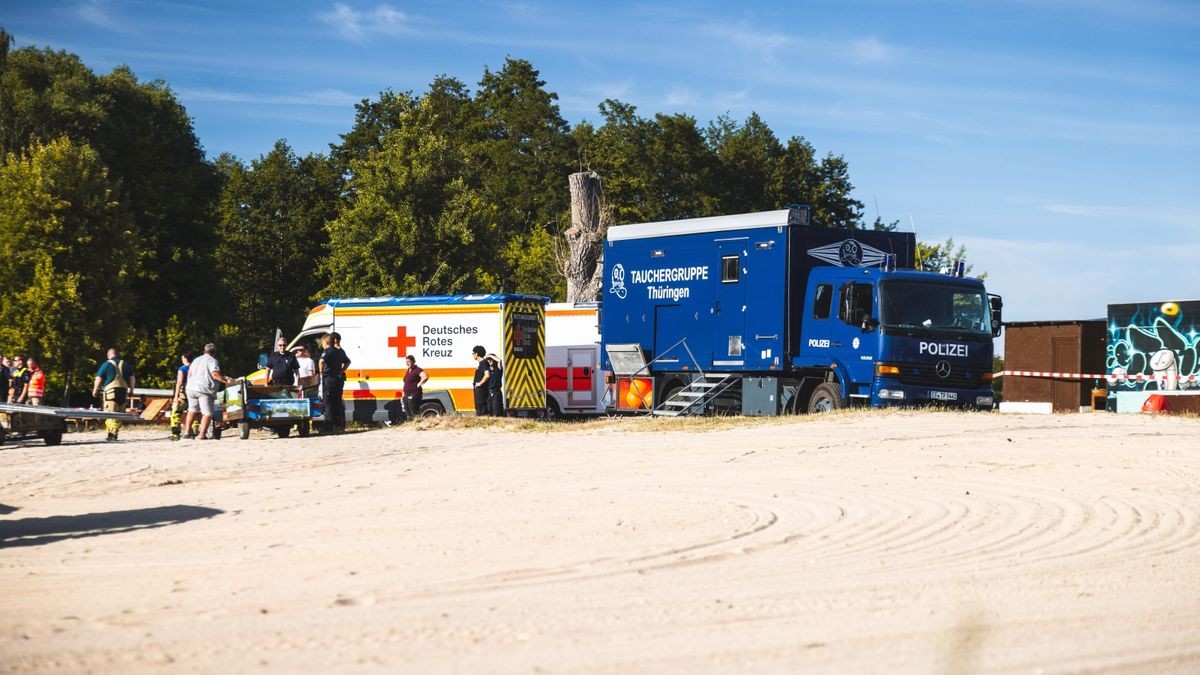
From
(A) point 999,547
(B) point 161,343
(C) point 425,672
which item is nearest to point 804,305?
(A) point 999,547

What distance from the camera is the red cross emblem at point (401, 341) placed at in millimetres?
30578

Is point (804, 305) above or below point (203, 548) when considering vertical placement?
above

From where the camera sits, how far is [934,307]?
23.6 metres

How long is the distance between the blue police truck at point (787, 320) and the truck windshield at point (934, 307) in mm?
23

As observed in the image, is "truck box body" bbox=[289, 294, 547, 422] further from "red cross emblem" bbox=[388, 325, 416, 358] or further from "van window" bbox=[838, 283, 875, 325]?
"van window" bbox=[838, 283, 875, 325]

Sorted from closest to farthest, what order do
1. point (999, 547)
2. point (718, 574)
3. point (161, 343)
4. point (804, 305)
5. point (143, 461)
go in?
point (718, 574) < point (999, 547) < point (143, 461) < point (804, 305) < point (161, 343)

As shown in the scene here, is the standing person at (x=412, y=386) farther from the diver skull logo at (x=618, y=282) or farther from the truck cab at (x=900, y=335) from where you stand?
the truck cab at (x=900, y=335)

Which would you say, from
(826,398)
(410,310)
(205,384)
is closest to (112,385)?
(205,384)

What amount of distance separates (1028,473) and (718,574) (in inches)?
261

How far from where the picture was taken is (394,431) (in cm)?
2478

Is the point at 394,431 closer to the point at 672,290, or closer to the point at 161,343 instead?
the point at 672,290

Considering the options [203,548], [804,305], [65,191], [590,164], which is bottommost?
[203,548]

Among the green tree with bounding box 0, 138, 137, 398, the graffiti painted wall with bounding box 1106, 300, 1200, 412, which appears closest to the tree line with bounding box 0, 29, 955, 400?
the green tree with bounding box 0, 138, 137, 398

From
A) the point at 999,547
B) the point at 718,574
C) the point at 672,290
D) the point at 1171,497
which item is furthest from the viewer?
the point at 672,290
